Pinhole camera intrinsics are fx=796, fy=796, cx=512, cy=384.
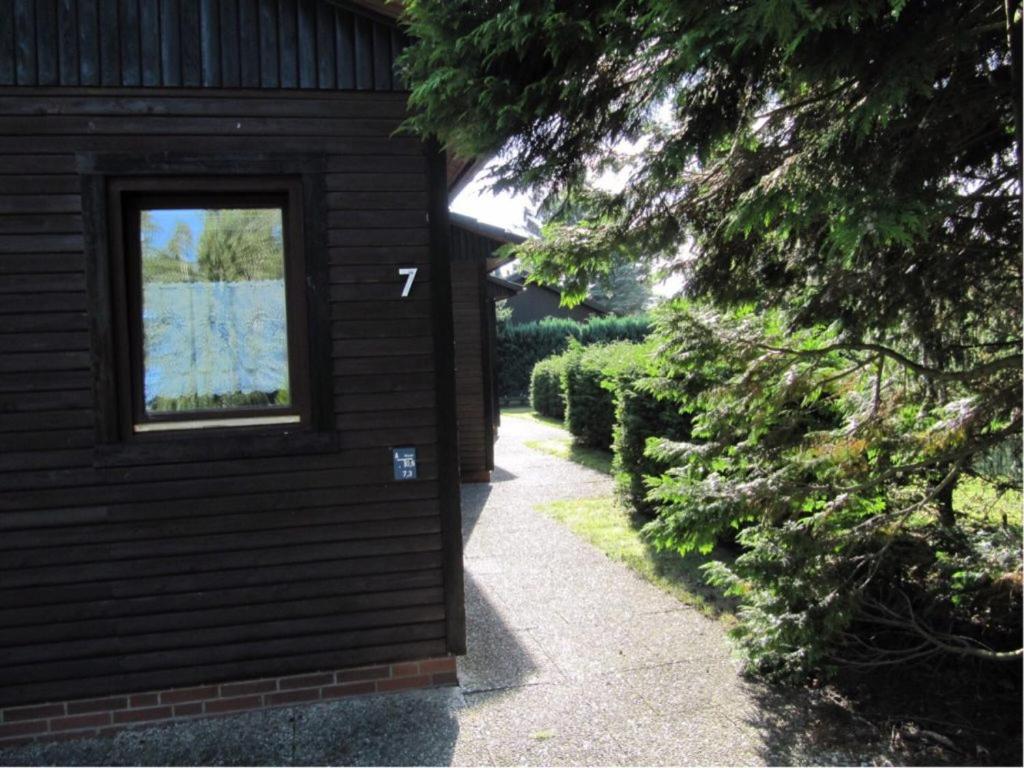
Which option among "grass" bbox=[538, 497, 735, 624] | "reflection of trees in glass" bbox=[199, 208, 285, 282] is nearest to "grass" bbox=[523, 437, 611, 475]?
"grass" bbox=[538, 497, 735, 624]

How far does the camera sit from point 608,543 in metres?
7.49

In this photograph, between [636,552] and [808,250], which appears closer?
[808,250]

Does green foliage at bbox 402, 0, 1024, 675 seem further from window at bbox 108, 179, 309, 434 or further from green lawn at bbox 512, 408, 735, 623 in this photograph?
green lawn at bbox 512, 408, 735, 623

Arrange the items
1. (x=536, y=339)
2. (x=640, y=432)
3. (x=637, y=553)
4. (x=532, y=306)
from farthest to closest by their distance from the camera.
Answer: (x=532, y=306) < (x=536, y=339) < (x=640, y=432) < (x=637, y=553)

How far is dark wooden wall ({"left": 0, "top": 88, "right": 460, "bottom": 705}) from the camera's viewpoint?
156 inches

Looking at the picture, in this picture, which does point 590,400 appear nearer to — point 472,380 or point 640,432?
point 472,380

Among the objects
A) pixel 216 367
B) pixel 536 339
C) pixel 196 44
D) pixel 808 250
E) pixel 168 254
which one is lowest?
pixel 216 367

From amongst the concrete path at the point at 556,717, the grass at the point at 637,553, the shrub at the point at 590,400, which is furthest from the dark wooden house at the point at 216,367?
the shrub at the point at 590,400

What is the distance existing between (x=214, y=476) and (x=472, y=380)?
22.0ft

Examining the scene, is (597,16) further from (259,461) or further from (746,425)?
(259,461)

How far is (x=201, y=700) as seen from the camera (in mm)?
4105

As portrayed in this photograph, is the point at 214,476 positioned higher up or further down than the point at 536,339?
further down

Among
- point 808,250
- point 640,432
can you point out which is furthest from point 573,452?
point 808,250

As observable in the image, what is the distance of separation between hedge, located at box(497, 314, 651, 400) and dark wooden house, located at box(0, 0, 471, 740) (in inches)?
1001
